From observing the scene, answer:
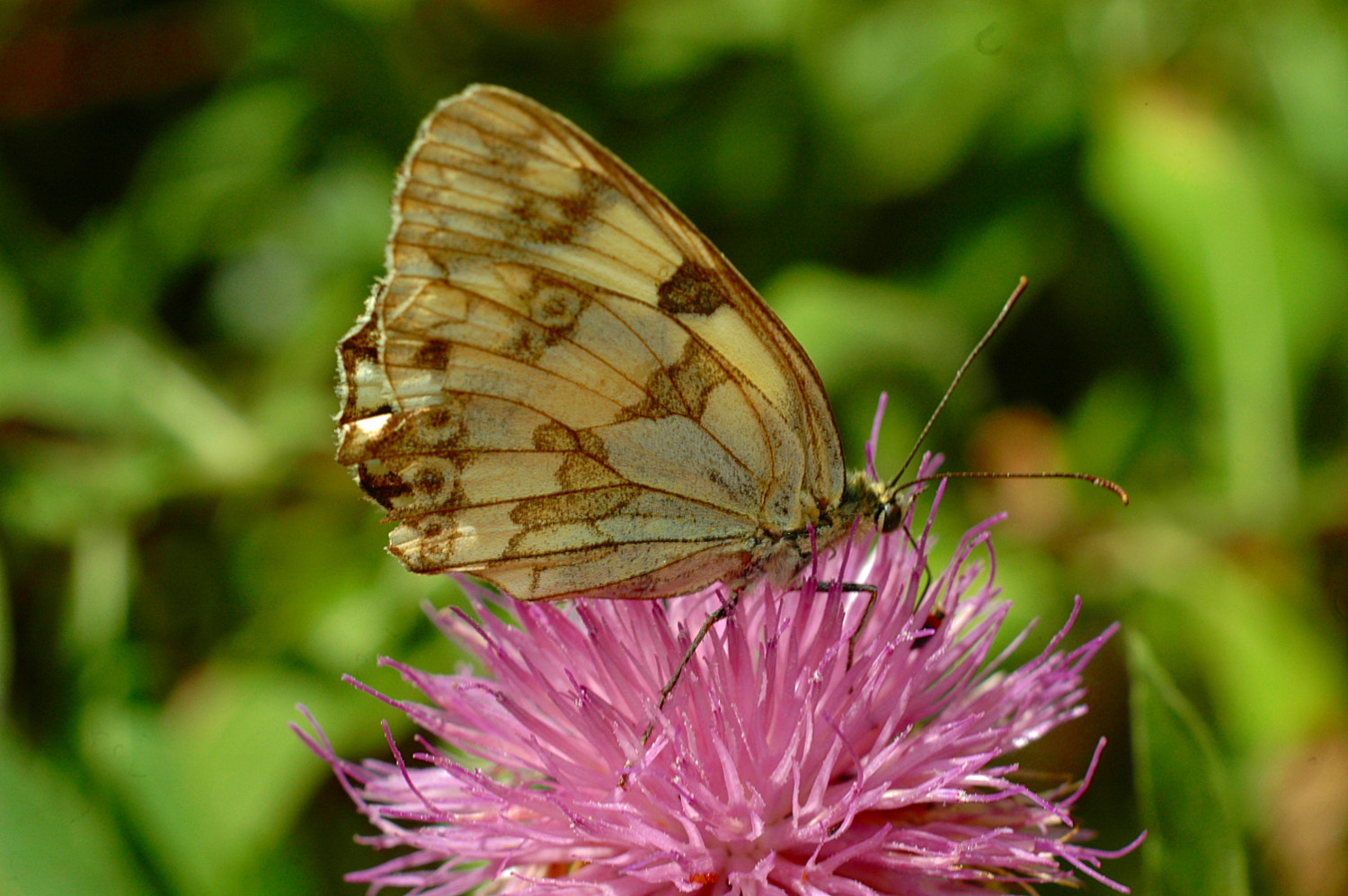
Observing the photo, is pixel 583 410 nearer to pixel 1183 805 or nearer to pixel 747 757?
pixel 747 757

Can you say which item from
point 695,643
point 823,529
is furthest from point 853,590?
point 695,643

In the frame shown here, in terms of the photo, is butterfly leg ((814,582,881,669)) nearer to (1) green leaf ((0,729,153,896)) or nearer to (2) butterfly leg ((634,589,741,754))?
(2) butterfly leg ((634,589,741,754))

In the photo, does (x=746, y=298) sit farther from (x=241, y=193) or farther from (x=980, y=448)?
(x=241, y=193)

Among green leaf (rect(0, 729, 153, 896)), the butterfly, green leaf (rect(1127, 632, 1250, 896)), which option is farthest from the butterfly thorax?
green leaf (rect(0, 729, 153, 896))

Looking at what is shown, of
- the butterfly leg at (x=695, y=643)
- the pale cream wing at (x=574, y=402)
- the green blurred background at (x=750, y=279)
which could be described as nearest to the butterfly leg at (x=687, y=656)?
the butterfly leg at (x=695, y=643)

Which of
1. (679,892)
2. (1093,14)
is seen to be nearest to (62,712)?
(679,892)
